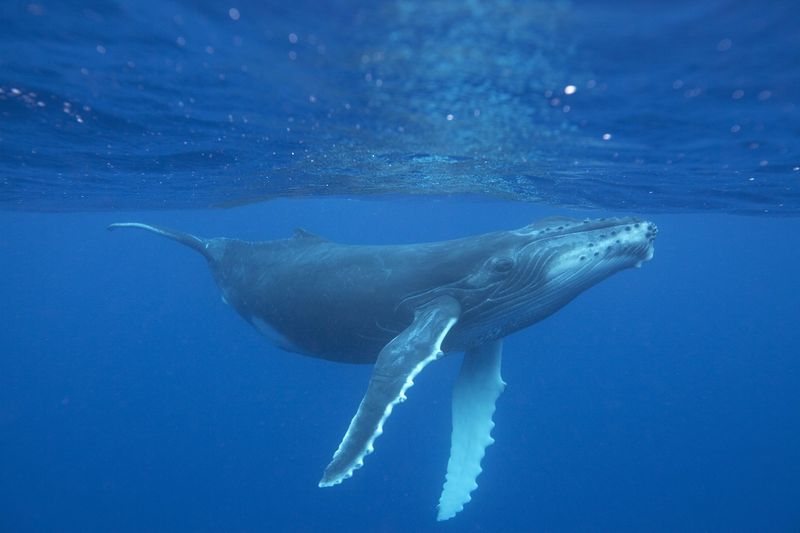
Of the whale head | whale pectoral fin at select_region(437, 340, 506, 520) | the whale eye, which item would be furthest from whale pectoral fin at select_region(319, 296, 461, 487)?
whale pectoral fin at select_region(437, 340, 506, 520)

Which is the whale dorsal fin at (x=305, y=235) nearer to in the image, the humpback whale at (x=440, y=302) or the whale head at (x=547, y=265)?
the humpback whale at (x=440, y=302)

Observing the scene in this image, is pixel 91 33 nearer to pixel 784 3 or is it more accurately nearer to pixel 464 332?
pixel 464 332

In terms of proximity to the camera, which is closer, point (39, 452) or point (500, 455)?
point (500, 455)

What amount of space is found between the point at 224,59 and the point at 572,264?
6.32 m

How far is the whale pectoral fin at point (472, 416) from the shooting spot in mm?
9508

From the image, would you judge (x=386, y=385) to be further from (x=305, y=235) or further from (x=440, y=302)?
(x=305, y=235)

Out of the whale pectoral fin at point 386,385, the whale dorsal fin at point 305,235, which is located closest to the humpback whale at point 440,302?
the whale pectoral fin at point 386,385

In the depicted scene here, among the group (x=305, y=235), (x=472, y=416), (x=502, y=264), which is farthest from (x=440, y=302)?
(x=305, y=235)

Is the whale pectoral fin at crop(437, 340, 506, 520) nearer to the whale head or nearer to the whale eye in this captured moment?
the whale head

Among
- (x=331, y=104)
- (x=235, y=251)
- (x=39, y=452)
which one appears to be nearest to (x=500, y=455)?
(x=235, y=251)

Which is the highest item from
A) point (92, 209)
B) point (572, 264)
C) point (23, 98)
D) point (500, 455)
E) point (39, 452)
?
point (23, 98)

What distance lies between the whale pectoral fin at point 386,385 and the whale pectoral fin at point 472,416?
2376 mm

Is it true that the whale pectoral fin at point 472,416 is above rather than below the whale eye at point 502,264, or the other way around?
below

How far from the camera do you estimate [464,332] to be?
28.8 ft
